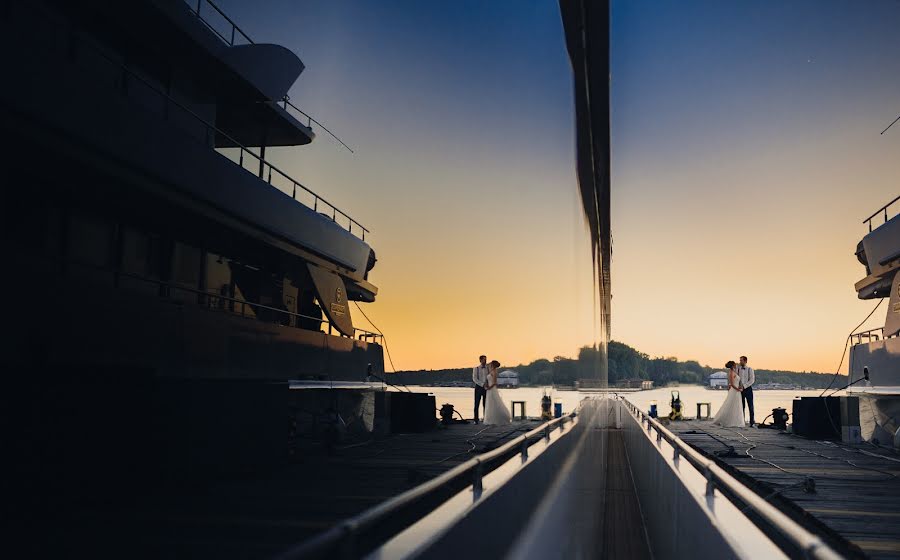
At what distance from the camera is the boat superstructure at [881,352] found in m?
15.7

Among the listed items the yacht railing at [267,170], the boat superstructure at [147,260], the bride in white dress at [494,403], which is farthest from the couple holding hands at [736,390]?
the yacht railing at [267,170]

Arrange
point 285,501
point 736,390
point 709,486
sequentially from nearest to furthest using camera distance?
point 709,486
point 285,501
point 736,390

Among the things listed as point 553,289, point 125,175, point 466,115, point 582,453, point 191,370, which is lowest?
point 582,453

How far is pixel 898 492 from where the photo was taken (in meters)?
7.78

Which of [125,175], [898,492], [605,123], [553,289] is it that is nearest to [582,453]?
[553,289]

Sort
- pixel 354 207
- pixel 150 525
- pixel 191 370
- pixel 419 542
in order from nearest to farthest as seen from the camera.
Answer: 1. pixel 419 542
2. pixel 150 525
3. pixel 191 370
4. pixel 354 207

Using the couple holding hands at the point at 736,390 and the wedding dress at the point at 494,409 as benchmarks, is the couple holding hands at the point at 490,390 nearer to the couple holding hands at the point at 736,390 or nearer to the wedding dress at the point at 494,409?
the wedding dress at the point at 494,409

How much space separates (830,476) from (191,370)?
368 inches

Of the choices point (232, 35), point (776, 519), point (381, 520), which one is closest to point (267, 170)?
point (232, 35)

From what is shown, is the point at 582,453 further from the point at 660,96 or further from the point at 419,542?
the point at 419,542

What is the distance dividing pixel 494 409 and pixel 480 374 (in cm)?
121

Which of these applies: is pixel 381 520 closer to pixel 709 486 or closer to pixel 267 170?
pixel 709 486

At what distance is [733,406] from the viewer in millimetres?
20812

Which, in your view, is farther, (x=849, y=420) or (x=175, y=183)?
Answer: (x=849, y=420)
